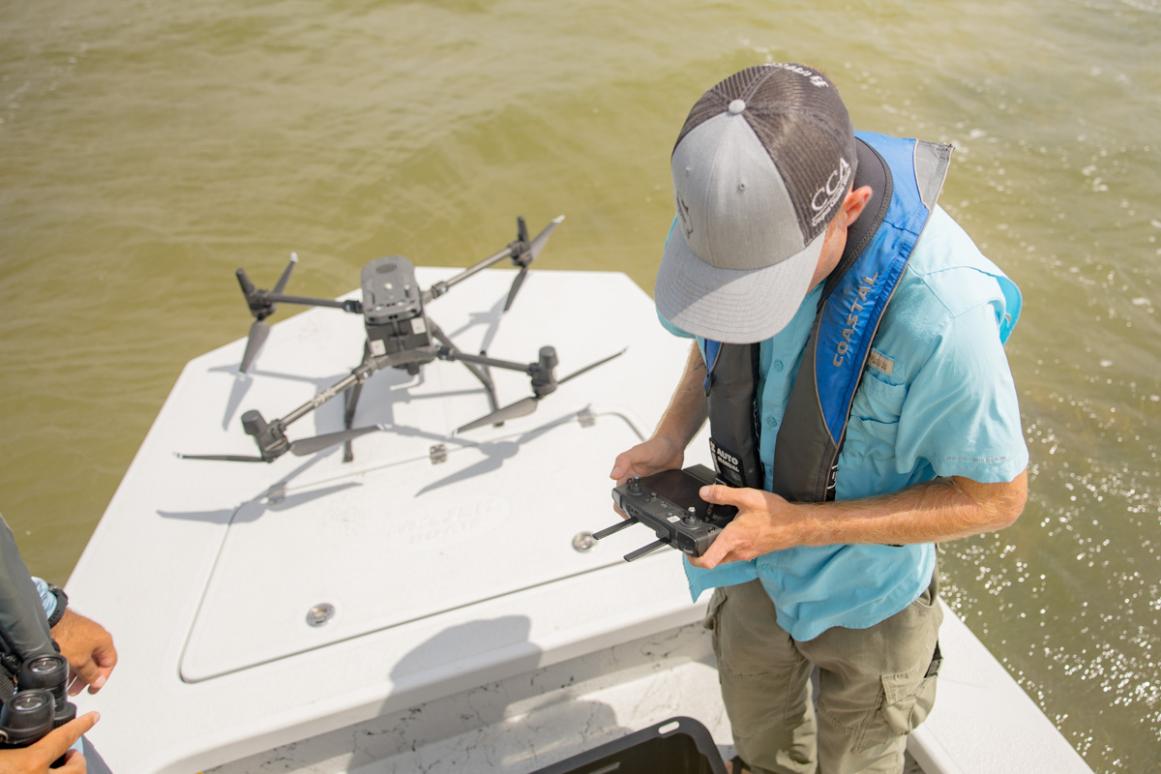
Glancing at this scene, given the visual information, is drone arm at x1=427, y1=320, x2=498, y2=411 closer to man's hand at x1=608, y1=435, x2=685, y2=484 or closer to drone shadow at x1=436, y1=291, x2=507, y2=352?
drone shadow at x1=436, y1=291, x2=507, y2=352

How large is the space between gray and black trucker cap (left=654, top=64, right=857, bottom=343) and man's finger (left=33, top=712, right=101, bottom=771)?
1.26 meters

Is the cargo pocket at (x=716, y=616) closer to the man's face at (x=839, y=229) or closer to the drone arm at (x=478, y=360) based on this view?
the man's face at (x=839, y=229)

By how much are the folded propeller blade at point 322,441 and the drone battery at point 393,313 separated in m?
0.30

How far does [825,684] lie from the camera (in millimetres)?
1636

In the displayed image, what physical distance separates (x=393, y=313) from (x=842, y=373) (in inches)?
65.1

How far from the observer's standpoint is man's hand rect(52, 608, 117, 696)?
1.60m

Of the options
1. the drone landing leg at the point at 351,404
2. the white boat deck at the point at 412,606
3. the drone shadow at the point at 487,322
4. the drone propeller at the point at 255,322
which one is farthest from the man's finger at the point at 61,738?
the drone shadow at the point at 487,322

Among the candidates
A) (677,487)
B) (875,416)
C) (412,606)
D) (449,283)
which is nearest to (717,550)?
(677,487)

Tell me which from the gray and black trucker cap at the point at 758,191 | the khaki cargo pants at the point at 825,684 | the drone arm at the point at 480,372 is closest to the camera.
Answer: the gray and black trucker cap at the point at 758,191

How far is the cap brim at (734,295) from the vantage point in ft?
3.65

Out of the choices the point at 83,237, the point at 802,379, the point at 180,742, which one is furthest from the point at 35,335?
the point at 802,379

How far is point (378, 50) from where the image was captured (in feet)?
25.8

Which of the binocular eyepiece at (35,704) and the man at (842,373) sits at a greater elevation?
the man at (842,373)

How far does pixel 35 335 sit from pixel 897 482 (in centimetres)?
592
